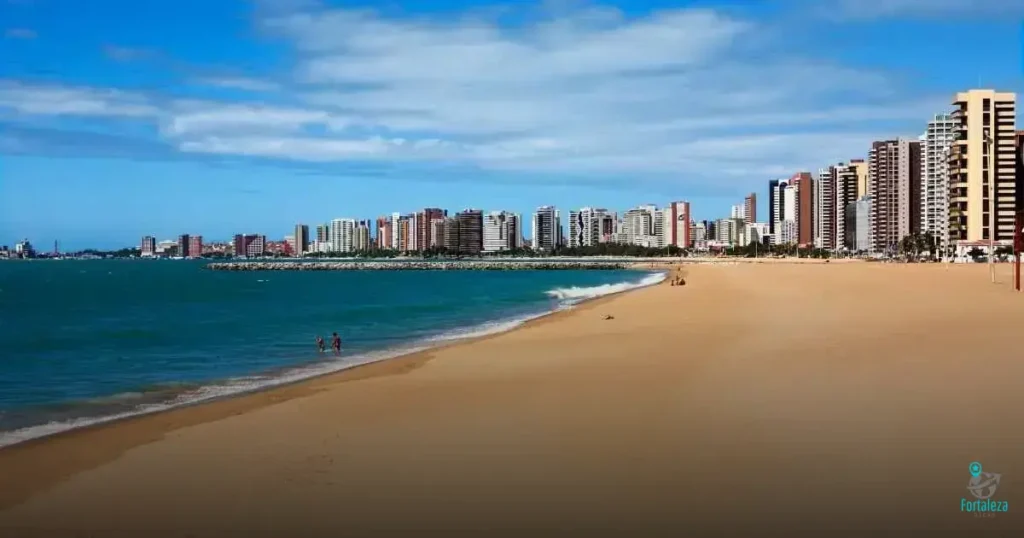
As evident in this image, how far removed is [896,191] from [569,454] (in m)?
156

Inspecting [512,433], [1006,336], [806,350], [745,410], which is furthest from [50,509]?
[1006,336]

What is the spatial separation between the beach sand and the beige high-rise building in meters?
86.2

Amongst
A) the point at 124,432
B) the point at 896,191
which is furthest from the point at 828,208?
the point at 124,432

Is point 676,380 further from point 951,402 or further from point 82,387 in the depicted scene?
point 82,387

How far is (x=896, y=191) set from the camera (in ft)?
486

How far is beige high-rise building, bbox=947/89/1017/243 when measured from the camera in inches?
3521

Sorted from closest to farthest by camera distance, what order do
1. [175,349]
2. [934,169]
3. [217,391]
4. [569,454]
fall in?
[569,454] → [217,391] → [175,349] → [934,169]

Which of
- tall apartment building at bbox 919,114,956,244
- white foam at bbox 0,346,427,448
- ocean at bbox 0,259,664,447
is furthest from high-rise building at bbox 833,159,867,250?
white foam at bbox 0,346,427,448

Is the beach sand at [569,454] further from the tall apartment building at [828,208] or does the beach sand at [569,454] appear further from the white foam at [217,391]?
the tall apartment building at [828,208]

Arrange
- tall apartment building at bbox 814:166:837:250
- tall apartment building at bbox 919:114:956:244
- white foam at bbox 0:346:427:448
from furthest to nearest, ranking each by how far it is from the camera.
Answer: tall apartment building at bbox 814:166:837:250 < tall apartment building at bbox 919:114:956:244 < white foam at bbox 0:346:427:448

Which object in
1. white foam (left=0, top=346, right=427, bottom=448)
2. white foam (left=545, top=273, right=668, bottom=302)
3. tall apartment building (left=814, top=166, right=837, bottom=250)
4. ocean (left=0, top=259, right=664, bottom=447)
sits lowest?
white foam (left=545, top=273, right=668, bottom=302)

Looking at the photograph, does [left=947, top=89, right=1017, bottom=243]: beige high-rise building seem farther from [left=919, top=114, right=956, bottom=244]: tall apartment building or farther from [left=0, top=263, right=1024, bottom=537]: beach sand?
[left=0, top=263, right=1024, bottom=537]: beach sand

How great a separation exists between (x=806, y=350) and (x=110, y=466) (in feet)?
36.7

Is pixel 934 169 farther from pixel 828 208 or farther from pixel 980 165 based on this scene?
pixel 828 208
